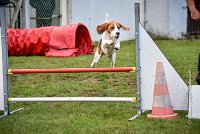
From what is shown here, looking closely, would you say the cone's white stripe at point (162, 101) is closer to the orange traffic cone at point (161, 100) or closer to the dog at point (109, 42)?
the orange traffic cone at point (161, 100)

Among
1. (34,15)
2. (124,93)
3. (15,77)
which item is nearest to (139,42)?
(124,93)

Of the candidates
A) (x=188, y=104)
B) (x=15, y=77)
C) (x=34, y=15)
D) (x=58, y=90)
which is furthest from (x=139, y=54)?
(x=34, y=15)

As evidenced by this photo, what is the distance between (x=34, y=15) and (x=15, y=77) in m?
10.7

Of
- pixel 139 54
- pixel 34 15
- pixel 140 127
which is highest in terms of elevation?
pixel 34 15

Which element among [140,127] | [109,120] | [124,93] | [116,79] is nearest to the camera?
[140,127]

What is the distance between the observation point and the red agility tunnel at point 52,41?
13391 millimetres

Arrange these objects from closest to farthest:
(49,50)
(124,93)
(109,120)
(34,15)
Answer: (109,120), (124,93), (49,50), (34,15)

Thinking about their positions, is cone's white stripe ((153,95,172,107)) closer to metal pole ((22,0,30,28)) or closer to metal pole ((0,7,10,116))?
metal pole ((0,7,10,116))

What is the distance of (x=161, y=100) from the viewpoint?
189 inches

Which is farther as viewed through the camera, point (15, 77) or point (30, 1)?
point (30, 1)

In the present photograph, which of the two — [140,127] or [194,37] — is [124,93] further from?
[194,37]

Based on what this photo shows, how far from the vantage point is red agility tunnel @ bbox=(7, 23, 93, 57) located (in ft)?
43.9

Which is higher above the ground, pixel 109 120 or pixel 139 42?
pixel 139 42

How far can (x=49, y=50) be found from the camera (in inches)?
541
